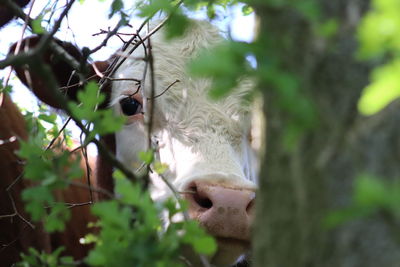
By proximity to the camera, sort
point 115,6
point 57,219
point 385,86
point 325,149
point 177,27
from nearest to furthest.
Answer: point 385,86, point 325,149, point 177,27, point 57,219, point 115,6

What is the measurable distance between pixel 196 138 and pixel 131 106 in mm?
626

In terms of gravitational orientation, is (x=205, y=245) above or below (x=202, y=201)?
above

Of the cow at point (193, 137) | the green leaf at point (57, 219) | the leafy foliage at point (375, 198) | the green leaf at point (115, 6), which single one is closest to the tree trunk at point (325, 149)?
the leafy foliage at point (375, 198)

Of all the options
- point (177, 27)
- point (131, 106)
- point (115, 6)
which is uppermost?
point (177, 27)

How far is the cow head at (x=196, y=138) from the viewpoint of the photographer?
10.0 ft

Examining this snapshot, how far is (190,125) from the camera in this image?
12.7 feet

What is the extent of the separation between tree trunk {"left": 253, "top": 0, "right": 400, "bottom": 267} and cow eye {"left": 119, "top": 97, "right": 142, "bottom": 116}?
300cm

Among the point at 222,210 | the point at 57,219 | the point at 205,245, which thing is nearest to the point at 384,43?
the point at 205,245

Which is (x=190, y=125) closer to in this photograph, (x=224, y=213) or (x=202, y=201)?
(x=202, y=201)

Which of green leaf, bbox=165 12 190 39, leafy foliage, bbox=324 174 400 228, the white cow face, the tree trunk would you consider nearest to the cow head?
the white cow face

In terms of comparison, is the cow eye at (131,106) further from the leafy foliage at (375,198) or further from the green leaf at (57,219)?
the leafy foliage at (375,198)

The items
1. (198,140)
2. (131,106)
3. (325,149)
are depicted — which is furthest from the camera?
(131,106)

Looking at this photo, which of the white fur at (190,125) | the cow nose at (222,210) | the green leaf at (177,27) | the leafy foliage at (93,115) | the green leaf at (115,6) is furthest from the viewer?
the white fur at (190,125)

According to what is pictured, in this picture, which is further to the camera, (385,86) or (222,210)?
(222,210)
